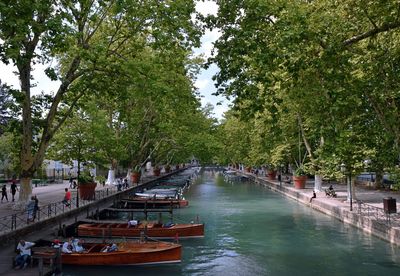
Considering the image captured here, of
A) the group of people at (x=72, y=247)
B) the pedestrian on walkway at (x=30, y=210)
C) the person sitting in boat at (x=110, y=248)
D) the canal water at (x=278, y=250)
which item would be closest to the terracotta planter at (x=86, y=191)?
the canal water at (x=278, y=250)

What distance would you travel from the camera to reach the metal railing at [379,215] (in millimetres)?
25094

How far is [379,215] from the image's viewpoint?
2823 centimetres

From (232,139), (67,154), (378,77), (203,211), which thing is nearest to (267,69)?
(378,77)

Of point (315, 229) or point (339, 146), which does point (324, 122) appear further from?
point (315, 229)

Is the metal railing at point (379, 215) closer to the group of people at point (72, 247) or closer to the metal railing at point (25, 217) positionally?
the group of people at point (72, 247)

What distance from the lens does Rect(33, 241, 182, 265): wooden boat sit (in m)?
19.9

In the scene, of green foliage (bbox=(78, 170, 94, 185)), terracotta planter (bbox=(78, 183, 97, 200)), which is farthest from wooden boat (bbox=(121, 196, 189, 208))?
green foliage (bbox=(78, 170, 94, 185))

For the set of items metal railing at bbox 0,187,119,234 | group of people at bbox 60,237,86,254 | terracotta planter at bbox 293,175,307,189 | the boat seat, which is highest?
terracotta planter at bbox 293,175,307,189

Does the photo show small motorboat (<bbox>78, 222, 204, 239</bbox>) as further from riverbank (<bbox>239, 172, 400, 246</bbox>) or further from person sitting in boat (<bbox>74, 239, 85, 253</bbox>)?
riverbank (<bbox>239, 172, 400, 246</bbox>)

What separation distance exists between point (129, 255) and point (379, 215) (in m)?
16.8

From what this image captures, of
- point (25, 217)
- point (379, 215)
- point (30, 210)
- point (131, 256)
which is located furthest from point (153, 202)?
point (131, 256)

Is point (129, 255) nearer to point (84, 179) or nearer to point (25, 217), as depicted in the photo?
point (25, 217)

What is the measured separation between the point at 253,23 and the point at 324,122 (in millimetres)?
6799

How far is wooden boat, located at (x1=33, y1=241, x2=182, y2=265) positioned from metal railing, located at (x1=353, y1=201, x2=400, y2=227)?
1234 cm
